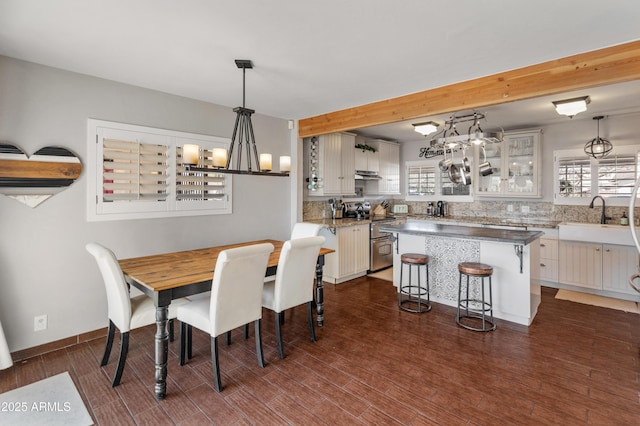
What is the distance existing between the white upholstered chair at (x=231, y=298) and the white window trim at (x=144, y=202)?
1.32 m

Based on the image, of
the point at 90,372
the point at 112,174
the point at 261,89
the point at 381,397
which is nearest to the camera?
the point at 381,397

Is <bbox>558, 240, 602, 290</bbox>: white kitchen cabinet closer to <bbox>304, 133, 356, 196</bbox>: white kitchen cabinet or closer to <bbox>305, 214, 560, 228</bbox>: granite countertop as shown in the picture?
<bbox>305, 214, 560, 228</bbox>: granite countertop

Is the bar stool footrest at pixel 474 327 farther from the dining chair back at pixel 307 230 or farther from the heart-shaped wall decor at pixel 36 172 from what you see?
the heart-shaped wall decor at pixel 36 172

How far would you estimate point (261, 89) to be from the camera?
11.1 ft

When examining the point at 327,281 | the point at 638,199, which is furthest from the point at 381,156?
the point at 638,199

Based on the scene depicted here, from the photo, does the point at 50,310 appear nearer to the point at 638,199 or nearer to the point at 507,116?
the point at 507,116

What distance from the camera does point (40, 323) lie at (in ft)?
9.09

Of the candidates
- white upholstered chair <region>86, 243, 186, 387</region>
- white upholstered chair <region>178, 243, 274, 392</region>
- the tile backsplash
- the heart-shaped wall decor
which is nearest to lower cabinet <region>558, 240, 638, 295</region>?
the tile backsplash

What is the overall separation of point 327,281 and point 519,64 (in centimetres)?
355

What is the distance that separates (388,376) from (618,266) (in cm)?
371

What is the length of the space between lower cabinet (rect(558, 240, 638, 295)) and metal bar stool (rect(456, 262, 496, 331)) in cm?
178

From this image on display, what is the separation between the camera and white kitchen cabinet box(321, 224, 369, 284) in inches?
185

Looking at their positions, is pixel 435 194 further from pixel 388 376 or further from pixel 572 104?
pixel 388 376

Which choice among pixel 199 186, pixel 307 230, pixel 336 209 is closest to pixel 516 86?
pixel 307 230
